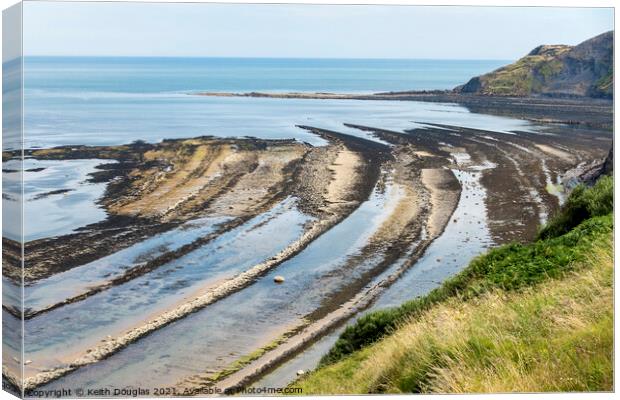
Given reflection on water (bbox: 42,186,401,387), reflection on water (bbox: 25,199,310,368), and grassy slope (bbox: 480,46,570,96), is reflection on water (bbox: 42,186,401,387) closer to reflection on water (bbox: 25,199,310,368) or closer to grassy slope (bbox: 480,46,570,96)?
reflection on water (bbox: 25,199,310,368)

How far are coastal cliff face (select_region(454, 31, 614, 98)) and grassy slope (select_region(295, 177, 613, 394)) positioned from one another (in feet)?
6.46

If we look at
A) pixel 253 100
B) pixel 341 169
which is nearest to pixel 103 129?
pixel 253 100

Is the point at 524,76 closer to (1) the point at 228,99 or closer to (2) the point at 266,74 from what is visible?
(2) the point at 266,74

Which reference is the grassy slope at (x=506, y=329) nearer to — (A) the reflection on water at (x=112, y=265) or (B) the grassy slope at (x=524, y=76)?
(B) the grassy slope at (x=524, y=76)

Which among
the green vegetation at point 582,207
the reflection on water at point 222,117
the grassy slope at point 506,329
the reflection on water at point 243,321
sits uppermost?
the reflection on water at point 222,117

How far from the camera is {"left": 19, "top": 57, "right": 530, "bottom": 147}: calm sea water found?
14578mm

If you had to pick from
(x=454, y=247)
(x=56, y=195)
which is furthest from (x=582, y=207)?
(x=56, y=195)

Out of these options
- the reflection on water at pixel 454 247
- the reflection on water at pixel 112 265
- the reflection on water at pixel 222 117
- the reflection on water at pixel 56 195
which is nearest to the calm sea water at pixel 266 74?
the reflection on water at pixel 222 117

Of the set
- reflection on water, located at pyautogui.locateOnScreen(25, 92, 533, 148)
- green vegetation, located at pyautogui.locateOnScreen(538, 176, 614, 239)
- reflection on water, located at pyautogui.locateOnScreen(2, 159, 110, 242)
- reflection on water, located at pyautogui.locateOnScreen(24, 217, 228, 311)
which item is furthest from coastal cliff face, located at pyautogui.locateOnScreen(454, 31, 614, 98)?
reflection on water, located at pyautogui.locateOnScreen(2, 159, 110, 242)

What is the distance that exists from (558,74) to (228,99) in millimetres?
6282

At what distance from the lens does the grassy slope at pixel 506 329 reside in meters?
9.62

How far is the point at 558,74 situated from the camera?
15508mm

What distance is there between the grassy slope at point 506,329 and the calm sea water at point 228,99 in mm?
3560

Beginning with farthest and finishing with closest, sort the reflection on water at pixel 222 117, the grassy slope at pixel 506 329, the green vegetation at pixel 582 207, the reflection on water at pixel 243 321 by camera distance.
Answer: the green vegetation at pixel 582 207 → the reflection on water at pixel 222 117 → the reflection on water at pixel 243 321 → the grassy slope at pixel 506 329
